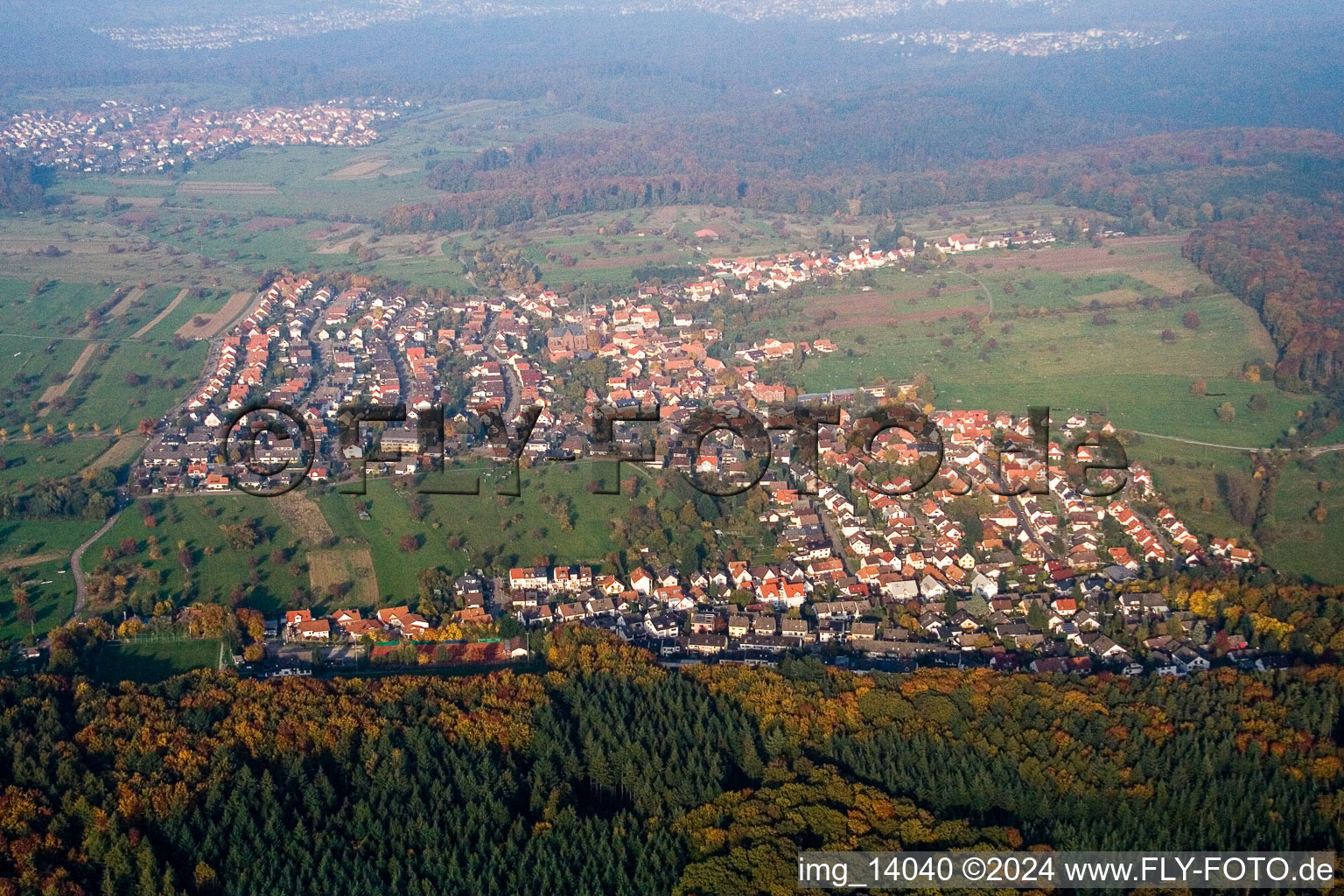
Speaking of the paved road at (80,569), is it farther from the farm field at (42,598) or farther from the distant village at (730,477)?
the distant village at (730,477)

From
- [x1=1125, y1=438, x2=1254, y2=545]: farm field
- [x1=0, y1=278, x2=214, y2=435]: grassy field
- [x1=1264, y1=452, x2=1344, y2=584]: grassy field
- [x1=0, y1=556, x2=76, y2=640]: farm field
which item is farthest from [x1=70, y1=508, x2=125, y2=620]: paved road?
[x1=1264, y1=452, x2=1344, y2=584]: grassy field

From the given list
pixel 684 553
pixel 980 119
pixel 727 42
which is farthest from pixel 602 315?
pixel 727 42

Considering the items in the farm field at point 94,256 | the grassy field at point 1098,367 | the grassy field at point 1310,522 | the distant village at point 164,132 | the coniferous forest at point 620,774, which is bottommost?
the grassy field at point 1310,522

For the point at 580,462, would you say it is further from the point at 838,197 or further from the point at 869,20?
the point at 869,20

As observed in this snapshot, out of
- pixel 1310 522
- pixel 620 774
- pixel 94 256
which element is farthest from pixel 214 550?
pixel 94 256

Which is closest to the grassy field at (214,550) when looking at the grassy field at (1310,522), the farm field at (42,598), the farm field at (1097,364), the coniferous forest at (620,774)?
the farm field at (42,598)
